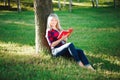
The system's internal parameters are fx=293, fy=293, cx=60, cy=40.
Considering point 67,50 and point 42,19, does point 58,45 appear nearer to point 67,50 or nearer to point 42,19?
point 67,50

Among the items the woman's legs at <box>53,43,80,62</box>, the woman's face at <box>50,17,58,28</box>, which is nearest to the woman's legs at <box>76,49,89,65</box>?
the woman's legs at <box>53,43,80,62</box>

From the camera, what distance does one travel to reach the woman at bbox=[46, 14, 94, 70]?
9.23 meters

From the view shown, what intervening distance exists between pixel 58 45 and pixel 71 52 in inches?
29.6

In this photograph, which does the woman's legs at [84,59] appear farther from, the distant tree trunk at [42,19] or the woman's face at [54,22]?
the distant tree trunk at [42,19]

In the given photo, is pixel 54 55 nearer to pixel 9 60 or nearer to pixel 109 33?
pixel 9 60

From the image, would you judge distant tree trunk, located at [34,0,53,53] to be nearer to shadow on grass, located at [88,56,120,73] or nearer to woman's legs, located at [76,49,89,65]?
→ woman's legs, located at [76,49,89,65]

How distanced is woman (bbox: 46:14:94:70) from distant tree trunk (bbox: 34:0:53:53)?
0.64 m

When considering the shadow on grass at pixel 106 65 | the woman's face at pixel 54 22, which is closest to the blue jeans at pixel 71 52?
the shadow on grass at pixel 106 65

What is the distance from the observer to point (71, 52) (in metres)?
9.18

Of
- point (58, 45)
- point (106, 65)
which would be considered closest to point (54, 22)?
point (58, 45)

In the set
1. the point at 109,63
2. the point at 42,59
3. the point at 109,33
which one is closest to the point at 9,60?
the point at 42,59

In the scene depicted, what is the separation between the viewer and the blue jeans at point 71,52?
9.16 meters

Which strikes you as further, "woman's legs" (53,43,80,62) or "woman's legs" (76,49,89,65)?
"woman's legs" (76,49,89,65)

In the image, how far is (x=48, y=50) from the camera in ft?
34.0
